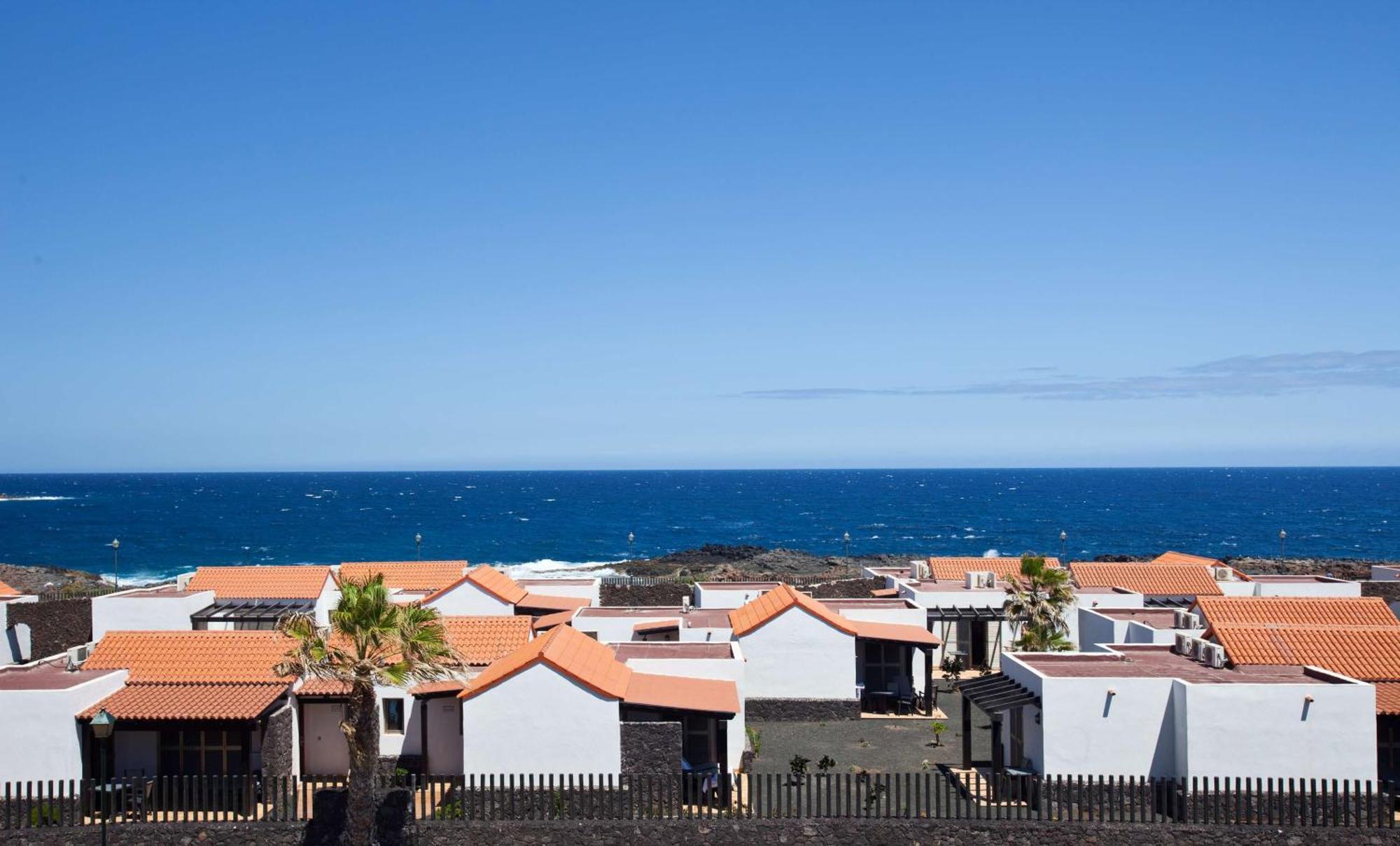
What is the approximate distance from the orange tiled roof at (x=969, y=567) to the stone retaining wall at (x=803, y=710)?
1405 cm

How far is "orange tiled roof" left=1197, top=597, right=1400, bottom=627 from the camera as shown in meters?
28.4

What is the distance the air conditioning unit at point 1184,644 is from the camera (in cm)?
2522

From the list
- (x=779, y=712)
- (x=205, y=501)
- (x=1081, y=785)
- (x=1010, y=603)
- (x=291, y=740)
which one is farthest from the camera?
(x=205, y=501)

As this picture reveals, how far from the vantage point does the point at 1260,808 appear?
19.3m

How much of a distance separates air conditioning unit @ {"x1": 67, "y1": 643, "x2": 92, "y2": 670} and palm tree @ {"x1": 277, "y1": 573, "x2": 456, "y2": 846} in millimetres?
8274

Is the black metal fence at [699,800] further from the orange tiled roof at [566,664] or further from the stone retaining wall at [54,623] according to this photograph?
the stone retaining wall at [54,623]

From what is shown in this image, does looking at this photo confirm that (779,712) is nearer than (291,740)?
No

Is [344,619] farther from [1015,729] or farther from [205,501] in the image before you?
[205,501]

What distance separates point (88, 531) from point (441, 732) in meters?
128

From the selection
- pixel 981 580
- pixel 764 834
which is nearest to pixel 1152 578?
pixel 981 580

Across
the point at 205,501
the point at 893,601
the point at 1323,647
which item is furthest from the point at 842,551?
the point at 205,501

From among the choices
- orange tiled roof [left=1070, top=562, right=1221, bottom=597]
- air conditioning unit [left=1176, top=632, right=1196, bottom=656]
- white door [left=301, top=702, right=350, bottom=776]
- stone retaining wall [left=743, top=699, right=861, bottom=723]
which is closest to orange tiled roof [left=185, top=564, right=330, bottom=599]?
white door [left=301, top=702, right=350, bottom=776]

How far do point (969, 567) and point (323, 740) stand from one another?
29.0 metres

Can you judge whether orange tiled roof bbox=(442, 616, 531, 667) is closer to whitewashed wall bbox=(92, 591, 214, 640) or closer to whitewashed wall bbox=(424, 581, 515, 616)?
whitewashed wall bbox=(424, 581, 515, 616)
